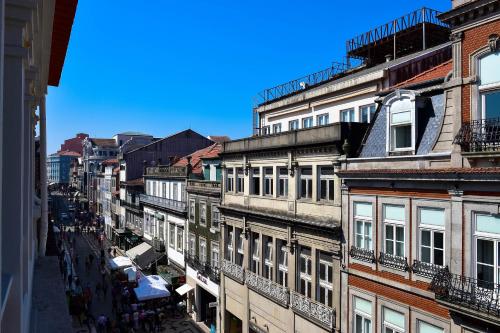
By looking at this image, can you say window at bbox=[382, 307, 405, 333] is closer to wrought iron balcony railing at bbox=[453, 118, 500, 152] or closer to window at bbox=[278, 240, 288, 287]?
wrought iron balcony railing at bbox=[453, 118, 500, 152]

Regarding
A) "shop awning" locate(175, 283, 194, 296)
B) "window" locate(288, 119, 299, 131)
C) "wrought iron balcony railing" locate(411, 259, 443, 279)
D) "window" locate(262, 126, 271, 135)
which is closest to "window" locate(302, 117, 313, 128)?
"window" locate(288, 119, 299, 131)

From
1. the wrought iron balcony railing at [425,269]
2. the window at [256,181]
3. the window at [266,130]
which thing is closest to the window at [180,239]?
the window at [266,130]

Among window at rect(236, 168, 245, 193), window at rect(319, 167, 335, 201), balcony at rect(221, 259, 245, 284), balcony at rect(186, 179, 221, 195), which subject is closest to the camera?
window at rect(319, 167, 335, 201)

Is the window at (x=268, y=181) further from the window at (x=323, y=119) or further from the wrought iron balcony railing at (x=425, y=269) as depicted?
the wrought iron balcony railing at (x=425, y=269)

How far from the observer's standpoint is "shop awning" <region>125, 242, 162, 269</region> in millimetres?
43344

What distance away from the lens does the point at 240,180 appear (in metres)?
27.6

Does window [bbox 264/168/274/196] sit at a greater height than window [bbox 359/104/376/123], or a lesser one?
lesser

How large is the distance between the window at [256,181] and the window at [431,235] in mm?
11993

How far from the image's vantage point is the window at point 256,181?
1011 inches

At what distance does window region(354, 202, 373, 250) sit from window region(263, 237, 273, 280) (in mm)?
7255

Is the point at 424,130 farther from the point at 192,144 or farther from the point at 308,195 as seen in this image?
the point at 192,144

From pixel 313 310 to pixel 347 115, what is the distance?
981cm

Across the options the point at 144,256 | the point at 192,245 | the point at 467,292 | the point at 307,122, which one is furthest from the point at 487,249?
the point at 144,256

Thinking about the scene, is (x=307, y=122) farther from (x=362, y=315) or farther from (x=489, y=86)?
(x=489, y=86)
